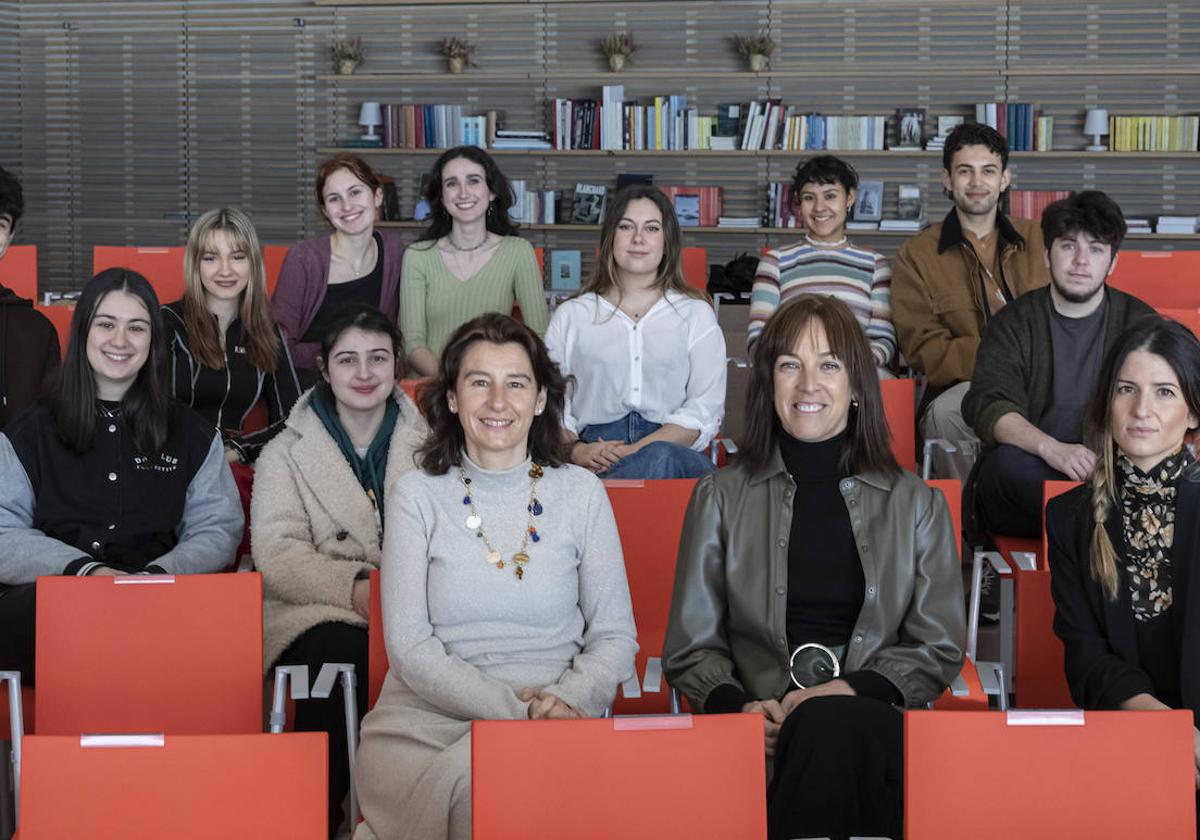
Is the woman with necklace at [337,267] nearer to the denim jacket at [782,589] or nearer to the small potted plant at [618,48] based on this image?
the denim jacket at [782,589]

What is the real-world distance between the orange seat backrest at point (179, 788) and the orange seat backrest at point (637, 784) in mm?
247

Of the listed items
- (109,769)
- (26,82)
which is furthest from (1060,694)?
(26,82)

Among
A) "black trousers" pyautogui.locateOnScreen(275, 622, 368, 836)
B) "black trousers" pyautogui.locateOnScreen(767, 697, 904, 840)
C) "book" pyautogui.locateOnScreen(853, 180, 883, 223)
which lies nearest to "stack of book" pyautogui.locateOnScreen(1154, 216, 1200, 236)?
"book" pyautogui.locateOnScreen(853, 180, 883, 223)

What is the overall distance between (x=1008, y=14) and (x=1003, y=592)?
550 centimetres

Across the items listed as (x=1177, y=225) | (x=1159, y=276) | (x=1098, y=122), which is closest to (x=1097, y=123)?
(x=1098, y=122)

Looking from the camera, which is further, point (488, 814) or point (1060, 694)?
point (1060, 694)

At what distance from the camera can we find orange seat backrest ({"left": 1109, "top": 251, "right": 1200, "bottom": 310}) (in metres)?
5.42

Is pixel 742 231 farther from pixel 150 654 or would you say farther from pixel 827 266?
pixel 150 654

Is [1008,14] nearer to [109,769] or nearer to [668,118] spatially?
[668,118]

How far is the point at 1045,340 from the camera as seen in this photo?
416 centimetres

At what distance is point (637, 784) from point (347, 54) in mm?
7221

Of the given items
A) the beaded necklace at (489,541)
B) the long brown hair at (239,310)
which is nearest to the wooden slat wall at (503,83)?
the long brown hair at (239,310)

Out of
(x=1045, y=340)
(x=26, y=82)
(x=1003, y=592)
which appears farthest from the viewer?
(x=26, y=82)

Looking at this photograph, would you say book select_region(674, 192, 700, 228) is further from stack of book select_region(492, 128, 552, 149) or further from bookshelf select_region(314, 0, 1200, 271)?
stack of book select_region(492, 128, 552, 149)
